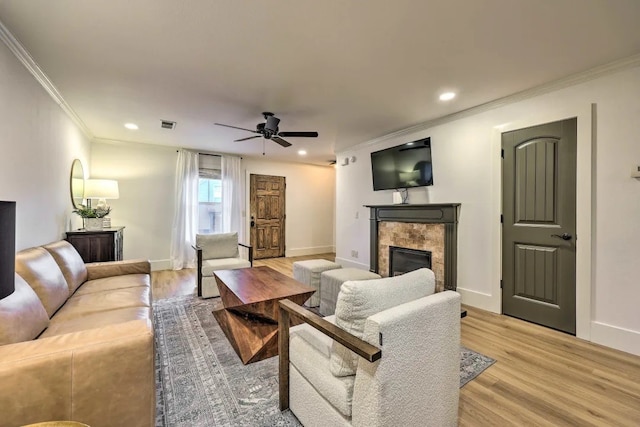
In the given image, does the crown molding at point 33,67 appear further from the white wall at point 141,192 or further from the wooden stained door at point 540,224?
the wooden stained door at point 540,224

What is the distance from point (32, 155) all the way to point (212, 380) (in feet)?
8.37

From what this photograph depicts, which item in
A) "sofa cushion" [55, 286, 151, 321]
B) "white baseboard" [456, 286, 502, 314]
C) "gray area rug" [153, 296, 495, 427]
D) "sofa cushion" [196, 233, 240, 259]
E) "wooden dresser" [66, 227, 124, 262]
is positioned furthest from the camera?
"sofa cushion" [196, 233, 240, 259]

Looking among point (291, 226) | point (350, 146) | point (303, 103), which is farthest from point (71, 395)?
point (291, 226)

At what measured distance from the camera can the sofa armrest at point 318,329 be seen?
1.01 metres

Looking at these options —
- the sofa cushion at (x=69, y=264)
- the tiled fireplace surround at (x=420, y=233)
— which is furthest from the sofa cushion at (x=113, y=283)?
the tiled fireplace surround at (x=420, y=233)

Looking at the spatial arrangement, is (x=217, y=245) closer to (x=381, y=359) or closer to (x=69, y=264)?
(x=69, y=264)

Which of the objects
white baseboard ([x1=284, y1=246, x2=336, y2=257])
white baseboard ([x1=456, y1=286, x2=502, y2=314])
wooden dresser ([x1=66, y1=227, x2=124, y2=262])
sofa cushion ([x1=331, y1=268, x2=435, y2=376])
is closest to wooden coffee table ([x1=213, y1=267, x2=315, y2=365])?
sofa cushion ([x1=331, y1=268, x2=435, y2=376])

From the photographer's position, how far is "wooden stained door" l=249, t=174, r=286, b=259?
20.9 feet

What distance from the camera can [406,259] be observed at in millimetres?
4090

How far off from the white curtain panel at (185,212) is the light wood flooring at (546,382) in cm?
485

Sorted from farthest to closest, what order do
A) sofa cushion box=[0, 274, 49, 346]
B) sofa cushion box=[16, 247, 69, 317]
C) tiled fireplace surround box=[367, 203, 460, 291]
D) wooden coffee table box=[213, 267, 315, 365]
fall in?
tiled fireplace surround box=[367, 203, 460, 291] < wooden coffee table box=[213, 267, 315, 365] < sofa cushion box=[16, 247, 69, 317] < sofa cushion box=[0, 274, 49, 346]

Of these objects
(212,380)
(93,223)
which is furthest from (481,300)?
(93,223)

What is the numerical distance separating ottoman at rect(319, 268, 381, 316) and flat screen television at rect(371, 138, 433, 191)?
67.5 inches

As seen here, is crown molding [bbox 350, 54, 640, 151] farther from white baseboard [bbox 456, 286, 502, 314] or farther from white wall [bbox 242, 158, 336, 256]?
white wall [bbox 242, 158, 336, 256]
